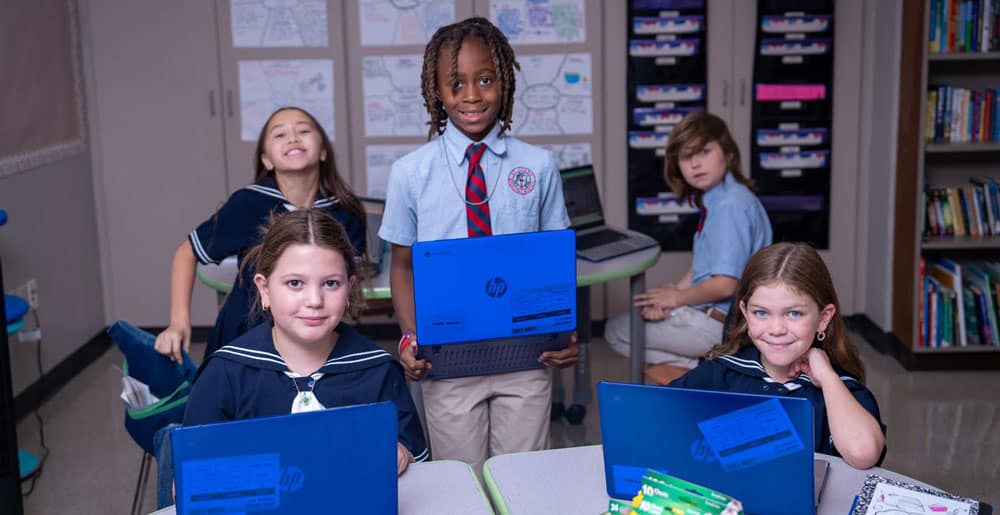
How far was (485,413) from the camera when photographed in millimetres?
2463

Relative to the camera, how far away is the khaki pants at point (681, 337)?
10.7 feet

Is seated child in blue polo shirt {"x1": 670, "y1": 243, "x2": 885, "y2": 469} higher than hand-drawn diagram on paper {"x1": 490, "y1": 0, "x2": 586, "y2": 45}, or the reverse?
hand-drawn diagram on paper {"x1": 490, "y1": 0, "x2": 586, "y2": 45}

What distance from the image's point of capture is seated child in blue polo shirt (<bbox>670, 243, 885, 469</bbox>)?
6.14 ft

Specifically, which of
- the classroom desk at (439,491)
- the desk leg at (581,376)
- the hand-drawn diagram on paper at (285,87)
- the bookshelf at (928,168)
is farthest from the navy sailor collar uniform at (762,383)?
the hand-drawn diagram on paper at (285,87)

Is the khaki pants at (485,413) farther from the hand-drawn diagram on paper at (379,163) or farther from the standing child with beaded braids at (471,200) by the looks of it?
the hand-drawn diagram on paper at (379,163)

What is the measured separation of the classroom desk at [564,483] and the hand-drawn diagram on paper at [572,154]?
9.63 feet

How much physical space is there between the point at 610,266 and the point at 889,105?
5.94 ft

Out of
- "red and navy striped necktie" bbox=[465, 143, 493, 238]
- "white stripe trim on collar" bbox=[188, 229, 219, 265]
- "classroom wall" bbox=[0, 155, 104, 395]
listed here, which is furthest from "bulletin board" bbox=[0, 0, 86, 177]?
"red and navy striped necktie" bbox=[465, 143, 493, 238]

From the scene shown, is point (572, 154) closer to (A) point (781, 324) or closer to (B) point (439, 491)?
(A) point (781, 324)

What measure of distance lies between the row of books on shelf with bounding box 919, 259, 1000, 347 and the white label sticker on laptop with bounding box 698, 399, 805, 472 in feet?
10.1

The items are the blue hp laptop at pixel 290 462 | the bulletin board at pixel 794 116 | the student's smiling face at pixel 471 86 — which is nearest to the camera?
the blue hp laptop at pixel 290 462

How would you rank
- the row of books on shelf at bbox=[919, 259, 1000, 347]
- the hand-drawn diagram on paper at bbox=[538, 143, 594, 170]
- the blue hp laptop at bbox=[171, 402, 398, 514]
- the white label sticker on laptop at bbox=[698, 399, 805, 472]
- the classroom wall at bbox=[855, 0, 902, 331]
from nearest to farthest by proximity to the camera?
the blue hp laptop at bbox=[171, 402, 398, 514] < the white label sticker on laptop at bbox=[698, 399, 805, 472] < the row of books on shelf at bbox=[919, 259, 1000, 347] < the classroom wall at bbox=[855, 0, 902, 331] < the hand-drawn diagram on paper at bbox=[538, 143, 594, 170]

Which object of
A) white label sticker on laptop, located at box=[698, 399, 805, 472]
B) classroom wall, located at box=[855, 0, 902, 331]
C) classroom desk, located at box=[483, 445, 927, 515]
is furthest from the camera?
classroom wall, located at box=[855, 0, 902, 331]

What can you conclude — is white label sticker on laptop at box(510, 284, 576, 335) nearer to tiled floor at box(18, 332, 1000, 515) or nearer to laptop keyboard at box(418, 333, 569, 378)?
laptop keyboard at box(418, 333, 569, 378)
